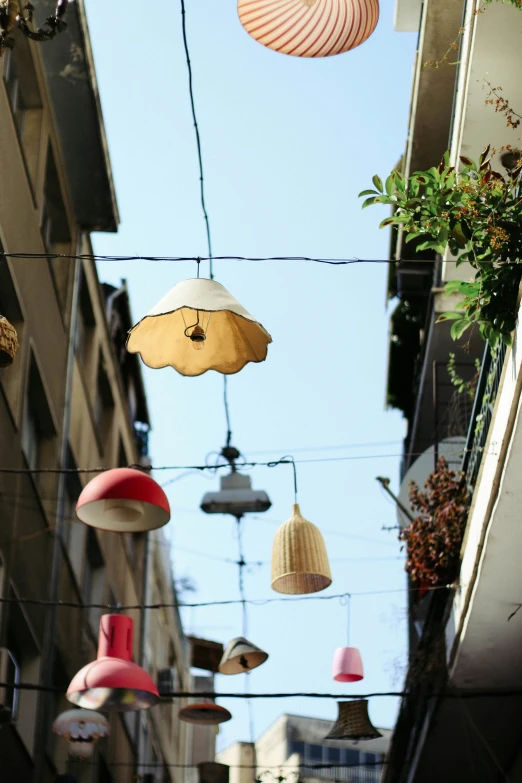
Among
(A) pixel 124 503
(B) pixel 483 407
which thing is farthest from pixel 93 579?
(A) pixel 124 503

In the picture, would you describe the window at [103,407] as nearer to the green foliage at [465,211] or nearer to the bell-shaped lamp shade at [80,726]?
the bell-shaped lamp shade at [80,726]

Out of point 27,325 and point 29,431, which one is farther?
point 29,431

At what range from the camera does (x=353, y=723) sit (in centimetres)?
1400

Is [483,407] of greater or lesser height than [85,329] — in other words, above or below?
below

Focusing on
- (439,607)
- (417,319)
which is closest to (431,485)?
(439,607)

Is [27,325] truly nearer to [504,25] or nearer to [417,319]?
[504,25]

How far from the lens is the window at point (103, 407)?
71.7ft

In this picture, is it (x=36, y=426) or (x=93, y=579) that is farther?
(x=93, y=579)

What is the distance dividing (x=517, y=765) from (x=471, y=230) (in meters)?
7.78

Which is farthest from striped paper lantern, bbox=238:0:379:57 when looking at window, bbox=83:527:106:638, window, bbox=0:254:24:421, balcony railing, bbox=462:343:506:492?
window, bbox=83:527:106:638

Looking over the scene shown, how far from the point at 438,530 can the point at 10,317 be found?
6006 mm

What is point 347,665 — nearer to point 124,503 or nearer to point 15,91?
point 124,503

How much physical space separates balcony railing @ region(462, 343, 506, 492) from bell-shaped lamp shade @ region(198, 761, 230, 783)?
7.63m

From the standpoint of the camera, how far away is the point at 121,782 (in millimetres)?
22016
